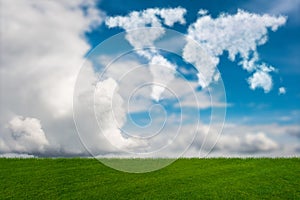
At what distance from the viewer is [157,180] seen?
2047 cm

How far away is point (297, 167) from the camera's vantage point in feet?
76.3

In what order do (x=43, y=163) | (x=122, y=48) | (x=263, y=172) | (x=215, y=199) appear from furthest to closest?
(x=43, y=163), (x=263, y=172), (x=215, y=199), (x=122, y=48)

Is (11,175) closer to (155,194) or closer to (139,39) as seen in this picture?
(155,194)

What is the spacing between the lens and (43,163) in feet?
80.1

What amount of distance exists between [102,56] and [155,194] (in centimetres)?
762

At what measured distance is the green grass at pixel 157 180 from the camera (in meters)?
18.5

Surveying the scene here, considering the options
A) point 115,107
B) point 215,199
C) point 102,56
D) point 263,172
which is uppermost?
point 102,56

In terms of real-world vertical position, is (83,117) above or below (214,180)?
above

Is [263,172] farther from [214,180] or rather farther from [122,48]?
[122,48]

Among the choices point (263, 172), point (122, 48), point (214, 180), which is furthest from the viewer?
point (263, 172)

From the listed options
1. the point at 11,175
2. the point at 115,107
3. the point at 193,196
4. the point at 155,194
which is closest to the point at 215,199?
the point at 193,196

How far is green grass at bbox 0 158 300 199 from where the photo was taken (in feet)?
60.5

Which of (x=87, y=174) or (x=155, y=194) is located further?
(x=87, y=174)

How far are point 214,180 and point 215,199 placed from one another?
299 cm
